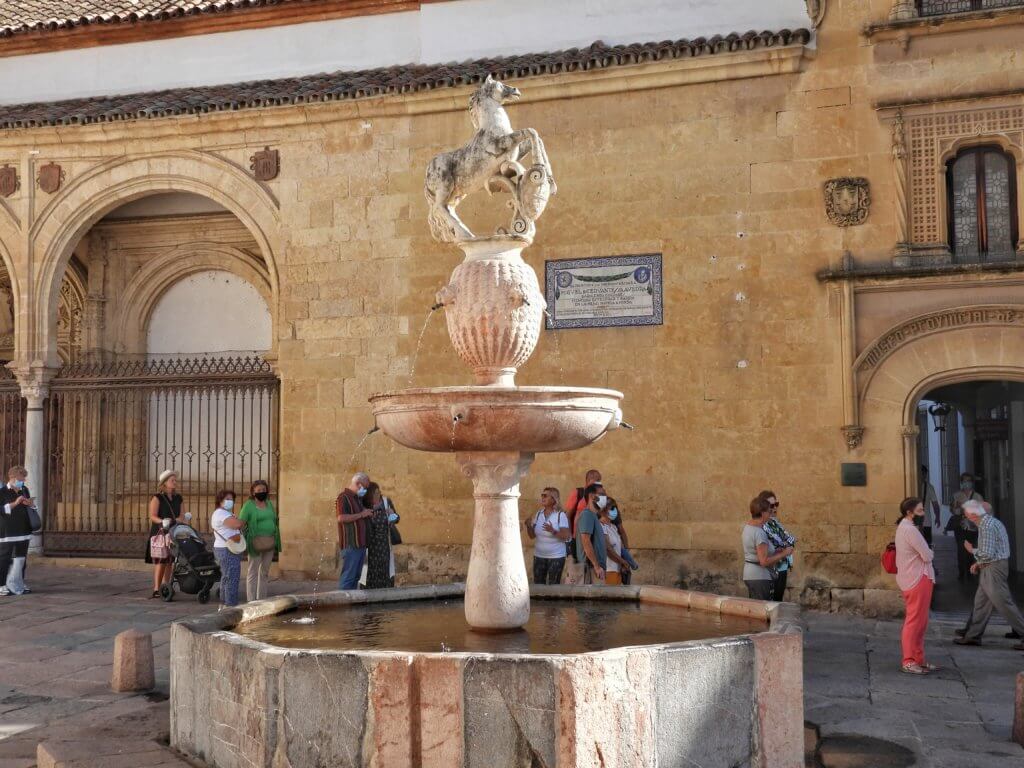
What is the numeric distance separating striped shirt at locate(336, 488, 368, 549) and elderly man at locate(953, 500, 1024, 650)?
4.94 meters

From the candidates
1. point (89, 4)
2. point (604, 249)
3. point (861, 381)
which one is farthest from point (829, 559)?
point (89, 4)

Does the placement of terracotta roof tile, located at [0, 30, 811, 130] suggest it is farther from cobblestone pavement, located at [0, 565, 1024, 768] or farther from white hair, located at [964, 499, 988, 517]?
cobblestone pavement, located at [0, 565, 1024, 768]

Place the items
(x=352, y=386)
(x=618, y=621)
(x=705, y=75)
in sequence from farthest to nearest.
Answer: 1. (x=352, y=386)
2. (x=705, y=75)
3. (x=618, y=621)

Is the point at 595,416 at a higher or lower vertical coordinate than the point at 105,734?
higher

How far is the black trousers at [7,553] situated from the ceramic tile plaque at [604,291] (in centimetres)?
611

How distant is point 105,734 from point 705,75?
8.40 meters

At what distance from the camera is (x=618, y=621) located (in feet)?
20.9

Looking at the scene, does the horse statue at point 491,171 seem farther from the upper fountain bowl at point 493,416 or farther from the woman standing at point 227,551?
the woman standing at point 227,551

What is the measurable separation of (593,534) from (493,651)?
3.58 metres

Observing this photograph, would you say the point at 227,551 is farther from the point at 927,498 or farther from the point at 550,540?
the point at 927,498

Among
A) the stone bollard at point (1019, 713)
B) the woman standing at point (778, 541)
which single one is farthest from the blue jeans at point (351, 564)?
the stone bollard at point (1019, 713)

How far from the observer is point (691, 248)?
1073 cm

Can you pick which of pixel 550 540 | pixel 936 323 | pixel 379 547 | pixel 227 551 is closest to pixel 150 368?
pixel 227 551

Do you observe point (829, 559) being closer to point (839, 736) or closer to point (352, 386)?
point (839, 736)
